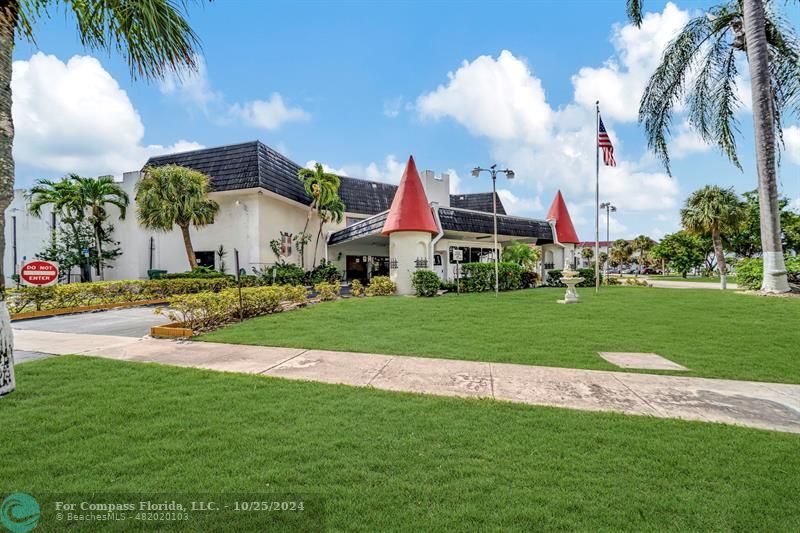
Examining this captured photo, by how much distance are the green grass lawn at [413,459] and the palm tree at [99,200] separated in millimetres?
22285

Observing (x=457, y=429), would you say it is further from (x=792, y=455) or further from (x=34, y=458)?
(x=34, y=458)

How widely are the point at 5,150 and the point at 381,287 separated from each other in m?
14.1

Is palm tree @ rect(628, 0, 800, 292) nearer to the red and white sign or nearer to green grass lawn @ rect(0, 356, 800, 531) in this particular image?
green grass lawn @ rect(0, 356, 800, 531)

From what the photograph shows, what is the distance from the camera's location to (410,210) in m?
17.8

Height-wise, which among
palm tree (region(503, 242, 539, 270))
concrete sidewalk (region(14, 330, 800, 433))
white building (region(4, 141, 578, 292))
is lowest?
concrete sidewalk (region(14, 330, 800, 433))

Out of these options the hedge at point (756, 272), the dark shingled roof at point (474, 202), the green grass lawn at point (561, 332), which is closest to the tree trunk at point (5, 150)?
the green grass lawn at point (561, 332)

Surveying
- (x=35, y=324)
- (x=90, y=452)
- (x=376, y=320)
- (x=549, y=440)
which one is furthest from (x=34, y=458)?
(x=35, y=324)

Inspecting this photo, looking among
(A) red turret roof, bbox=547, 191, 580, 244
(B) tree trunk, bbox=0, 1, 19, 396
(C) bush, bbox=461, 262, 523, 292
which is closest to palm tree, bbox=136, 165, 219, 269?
(C) bush, bbox=461, 262, 523, 292

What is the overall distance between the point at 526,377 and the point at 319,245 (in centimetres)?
2238

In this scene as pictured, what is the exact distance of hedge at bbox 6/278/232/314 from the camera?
487 inches

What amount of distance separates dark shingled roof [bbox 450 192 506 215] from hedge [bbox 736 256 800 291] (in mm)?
18797

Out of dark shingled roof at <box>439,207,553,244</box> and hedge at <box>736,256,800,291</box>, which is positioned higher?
dark shingled roof at <box>439,207,553,244</box>

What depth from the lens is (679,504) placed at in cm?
240

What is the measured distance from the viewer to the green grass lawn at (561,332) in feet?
20.9
